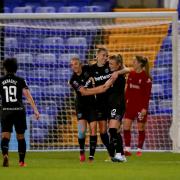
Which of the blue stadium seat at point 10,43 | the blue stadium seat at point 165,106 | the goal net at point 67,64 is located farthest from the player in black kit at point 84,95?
the blue stadium seat at point 10,43

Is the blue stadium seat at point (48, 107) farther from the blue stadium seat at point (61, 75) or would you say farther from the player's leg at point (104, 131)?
the player's leg at point (104, 131)

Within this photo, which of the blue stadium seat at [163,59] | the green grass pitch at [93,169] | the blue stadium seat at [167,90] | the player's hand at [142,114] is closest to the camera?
the green grass pitch at [93,169]

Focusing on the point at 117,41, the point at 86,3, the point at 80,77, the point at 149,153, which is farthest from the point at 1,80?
the point at 86,3

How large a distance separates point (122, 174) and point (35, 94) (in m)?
7.06

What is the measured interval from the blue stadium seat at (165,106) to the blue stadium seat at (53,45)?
236cm

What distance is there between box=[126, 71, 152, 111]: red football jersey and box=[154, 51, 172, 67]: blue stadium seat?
2.22m

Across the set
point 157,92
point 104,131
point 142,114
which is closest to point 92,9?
point 157,92

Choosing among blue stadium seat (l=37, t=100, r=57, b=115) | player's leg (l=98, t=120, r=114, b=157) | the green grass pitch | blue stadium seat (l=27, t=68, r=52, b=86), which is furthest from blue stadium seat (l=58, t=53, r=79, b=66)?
player's leg (l=98, t=120, r=114, b=157)

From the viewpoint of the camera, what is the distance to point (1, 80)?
11266mm

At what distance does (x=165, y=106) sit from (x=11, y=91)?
535 cm

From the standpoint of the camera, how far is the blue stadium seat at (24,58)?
16422mm

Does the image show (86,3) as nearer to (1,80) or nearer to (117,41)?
(117,41)

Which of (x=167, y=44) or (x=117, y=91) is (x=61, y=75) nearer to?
(x=167, y=44)

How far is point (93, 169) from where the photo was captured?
10562 mm
